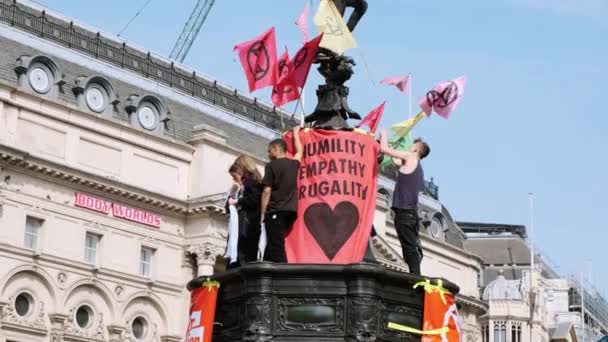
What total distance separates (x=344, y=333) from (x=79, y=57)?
156 feet

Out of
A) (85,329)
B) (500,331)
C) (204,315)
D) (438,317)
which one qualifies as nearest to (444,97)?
(438,317)

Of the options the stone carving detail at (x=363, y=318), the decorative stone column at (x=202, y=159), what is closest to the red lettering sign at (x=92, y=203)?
the decorative stone column at (x=202, y=159)

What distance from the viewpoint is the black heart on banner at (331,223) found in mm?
12414

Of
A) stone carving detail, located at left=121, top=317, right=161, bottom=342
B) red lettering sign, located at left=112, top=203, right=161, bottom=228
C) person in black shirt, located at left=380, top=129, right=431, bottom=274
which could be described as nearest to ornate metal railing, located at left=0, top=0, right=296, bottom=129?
red lettering sign, located at left=112, top=203, right=161, bottom=228

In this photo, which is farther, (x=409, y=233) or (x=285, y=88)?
(x=285, y=88)

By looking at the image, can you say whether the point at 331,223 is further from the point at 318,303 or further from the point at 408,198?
the point at 318,303

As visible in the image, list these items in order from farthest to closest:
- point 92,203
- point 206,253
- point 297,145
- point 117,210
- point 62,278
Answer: point 206,253
point 117,210
point 92,203
point 62,278
point 297,145

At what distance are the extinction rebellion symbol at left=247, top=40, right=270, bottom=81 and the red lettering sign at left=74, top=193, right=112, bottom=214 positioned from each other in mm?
41924

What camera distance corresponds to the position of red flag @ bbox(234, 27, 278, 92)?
1416 centimetres

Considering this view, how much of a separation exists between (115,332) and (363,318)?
46.3 meters

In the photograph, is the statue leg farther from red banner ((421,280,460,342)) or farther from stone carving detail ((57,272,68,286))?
stone carving detail ((57,272,68,286))

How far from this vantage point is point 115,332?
5631cm

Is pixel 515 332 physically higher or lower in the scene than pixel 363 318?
higher

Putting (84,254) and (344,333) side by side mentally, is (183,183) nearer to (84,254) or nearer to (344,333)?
(84,254)
